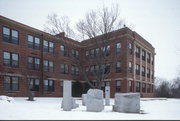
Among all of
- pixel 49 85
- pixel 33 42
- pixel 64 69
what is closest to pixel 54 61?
pixel 64 69

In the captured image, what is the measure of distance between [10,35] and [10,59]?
334cm

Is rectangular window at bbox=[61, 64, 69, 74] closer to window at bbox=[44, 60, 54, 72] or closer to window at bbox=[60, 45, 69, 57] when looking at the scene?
window at bbox=[60, 45, 69, 57]

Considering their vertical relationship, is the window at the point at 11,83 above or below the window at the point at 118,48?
below

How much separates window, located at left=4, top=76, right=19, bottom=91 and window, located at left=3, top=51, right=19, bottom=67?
6.06 ft

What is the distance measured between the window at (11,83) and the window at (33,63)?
308 cm

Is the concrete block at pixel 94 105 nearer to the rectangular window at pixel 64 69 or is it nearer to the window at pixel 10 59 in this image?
the window at pixel 10 59

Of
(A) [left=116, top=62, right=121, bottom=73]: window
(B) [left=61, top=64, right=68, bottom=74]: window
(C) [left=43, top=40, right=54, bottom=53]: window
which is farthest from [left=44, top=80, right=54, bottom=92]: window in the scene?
(A) [left=116, top=62, right=121, bottom=73]: window

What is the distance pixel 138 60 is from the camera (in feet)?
Result: 110

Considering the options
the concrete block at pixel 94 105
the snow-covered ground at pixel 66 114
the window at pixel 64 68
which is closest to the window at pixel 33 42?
the window at pixel 64 68

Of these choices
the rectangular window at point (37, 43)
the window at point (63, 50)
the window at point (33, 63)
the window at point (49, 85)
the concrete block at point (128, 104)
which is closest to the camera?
the concrete block at point (128, 104)

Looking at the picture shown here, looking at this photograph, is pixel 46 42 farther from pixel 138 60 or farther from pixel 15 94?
pixel 138 60

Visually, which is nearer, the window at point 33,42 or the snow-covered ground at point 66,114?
the snow-covered ground at point 66,114

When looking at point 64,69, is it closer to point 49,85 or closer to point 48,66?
point 48,66

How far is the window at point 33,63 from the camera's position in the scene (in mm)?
27775
